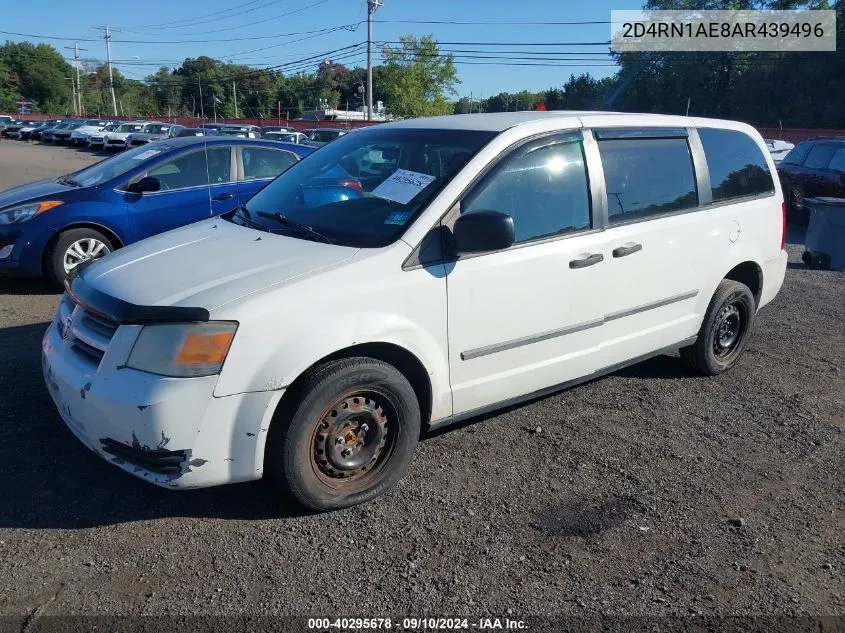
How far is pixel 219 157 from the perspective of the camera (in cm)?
775

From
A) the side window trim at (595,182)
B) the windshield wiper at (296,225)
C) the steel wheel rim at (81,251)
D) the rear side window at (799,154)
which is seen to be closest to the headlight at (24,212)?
the steel wheel rim at (81,251)

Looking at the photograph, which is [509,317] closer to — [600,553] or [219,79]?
[600,553]

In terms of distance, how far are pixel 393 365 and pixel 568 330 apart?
113 centimetres

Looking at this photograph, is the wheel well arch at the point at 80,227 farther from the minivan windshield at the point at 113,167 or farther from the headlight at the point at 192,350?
the headlight at the point at 192,350

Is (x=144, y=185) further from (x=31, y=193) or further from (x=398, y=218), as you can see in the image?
(x=398, y=218)

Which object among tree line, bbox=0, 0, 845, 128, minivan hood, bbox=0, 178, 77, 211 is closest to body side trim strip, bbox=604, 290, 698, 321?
minivan hood, bbox=0, 178, 77, 211

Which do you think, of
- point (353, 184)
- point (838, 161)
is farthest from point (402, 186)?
point (838, 161)

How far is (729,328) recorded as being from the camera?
5277 mm

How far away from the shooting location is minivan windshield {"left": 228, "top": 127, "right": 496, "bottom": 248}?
3.54 meters

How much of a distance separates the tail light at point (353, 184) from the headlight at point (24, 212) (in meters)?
4.29

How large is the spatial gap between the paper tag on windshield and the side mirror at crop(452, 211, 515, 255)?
38 cm

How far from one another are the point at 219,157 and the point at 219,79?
83854 mm

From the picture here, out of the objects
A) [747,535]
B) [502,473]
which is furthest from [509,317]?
[747,535]

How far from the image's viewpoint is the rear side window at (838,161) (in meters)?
12.4
